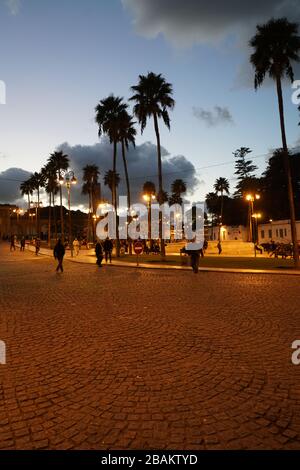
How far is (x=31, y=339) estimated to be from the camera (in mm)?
6254

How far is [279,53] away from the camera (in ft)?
63.7

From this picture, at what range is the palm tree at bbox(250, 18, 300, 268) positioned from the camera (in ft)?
62.3

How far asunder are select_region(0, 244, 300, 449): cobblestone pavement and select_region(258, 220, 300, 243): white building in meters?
42.4

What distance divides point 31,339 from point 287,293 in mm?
8488

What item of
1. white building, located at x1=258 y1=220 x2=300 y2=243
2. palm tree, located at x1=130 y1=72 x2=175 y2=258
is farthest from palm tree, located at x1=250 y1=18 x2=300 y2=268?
white building, located at x1=258 y1=220 x2=300 y2=243

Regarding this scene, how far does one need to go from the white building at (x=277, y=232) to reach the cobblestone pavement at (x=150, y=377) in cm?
4243

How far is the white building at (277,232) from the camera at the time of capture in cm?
4819

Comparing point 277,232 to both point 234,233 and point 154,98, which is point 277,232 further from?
point 154,98

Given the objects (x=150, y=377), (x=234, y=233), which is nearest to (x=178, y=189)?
(x=234, y=233)

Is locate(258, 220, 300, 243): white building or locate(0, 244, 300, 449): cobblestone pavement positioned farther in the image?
locate(258, 220, 300, 243): white building

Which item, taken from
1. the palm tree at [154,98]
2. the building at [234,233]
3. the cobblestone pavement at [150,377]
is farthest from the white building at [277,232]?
the cobblestone pavement at [150,377]

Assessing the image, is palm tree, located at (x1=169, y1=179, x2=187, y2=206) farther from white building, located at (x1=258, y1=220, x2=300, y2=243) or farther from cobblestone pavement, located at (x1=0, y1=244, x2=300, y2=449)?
cobblestone pavement, located at (x1=0, y1=244, x2=300, y2=449)
